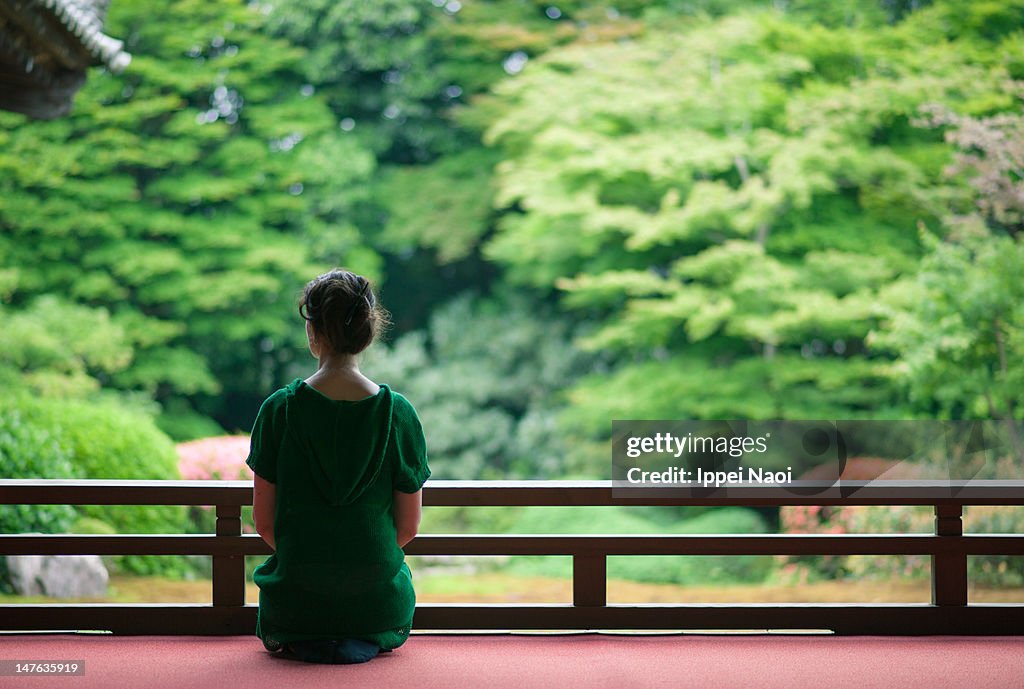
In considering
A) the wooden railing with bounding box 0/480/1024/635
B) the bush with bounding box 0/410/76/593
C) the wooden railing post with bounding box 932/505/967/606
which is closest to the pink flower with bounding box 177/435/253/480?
the bush with bounding box 0/410/76/593

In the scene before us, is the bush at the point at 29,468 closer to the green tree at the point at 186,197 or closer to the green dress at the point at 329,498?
the green dress at the point at 329,498

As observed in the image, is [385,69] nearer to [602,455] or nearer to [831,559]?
[602,455]

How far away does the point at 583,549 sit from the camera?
9.91 feet

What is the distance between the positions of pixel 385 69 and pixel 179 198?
3.07 meters

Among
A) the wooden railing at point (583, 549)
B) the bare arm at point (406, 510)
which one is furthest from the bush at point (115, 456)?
the bare arm at point (406, 510)

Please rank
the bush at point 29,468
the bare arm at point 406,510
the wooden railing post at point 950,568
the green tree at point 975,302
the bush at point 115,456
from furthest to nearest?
the green tree at point 975,302 → the bush at point 115,456 → the bush at point 29,468 → the wooden railing post at point 950,568 → the bare arm at point 406,510

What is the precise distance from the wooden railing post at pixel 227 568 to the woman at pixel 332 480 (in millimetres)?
441

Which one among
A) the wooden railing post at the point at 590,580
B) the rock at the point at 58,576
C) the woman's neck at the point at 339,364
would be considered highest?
the woman's neck at the point at 339,364

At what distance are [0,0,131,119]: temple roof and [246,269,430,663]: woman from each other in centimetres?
241

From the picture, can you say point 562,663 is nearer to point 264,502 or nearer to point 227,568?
point 264,502

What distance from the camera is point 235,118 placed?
1182cm

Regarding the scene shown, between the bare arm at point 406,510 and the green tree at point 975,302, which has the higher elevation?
the bare arm at point 406,510

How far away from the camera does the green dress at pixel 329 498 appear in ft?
8.19

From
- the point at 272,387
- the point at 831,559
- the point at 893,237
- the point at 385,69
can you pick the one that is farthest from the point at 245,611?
the point at 385,69
